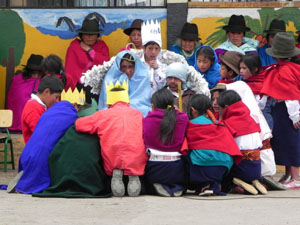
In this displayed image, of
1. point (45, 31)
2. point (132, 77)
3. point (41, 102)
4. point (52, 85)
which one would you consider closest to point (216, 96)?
point (132, 77)

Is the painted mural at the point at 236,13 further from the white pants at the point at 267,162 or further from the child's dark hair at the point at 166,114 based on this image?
the child's dark hair at the point at 166,114

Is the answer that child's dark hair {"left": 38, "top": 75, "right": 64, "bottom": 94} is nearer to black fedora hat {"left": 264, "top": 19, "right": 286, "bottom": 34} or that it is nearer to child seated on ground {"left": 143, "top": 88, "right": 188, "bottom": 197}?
child seated on ground {"left": 143, "top": 88, "right": 188, "bottom": 197}

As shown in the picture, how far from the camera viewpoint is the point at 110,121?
8.41 m

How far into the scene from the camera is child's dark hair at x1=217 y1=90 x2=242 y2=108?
866 centimetres

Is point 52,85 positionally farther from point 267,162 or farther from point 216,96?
point 267,162

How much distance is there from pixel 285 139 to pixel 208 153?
1.34 m

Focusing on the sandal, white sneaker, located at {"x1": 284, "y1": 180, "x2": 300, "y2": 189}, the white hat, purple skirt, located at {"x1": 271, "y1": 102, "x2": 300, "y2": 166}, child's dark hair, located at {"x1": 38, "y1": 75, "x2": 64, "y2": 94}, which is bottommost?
white sneaker, located at {"x1": 284, "y1": 180, "x2": 300, "y2": 189}

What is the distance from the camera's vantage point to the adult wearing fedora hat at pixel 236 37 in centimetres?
1150

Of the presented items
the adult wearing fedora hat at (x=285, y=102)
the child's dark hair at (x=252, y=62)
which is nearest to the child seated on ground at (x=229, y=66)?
the child's dark hair at (x=252, y=62)

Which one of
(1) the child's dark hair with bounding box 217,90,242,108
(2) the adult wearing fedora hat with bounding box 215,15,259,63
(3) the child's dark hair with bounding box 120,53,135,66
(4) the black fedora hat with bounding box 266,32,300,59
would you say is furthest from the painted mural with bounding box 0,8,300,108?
(1) the child's dark hair with bounding box 217,90,242,108

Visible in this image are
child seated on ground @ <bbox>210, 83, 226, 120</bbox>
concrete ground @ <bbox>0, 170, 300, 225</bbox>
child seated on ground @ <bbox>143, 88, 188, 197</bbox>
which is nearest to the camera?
concrete ground @ <bbox>0, 170, 300, 225</bbox>

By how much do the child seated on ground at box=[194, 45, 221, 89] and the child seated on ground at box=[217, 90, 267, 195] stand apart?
5.67 feet

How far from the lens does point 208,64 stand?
1041cm

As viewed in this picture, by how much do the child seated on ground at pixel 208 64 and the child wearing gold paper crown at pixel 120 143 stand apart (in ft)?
6.69
